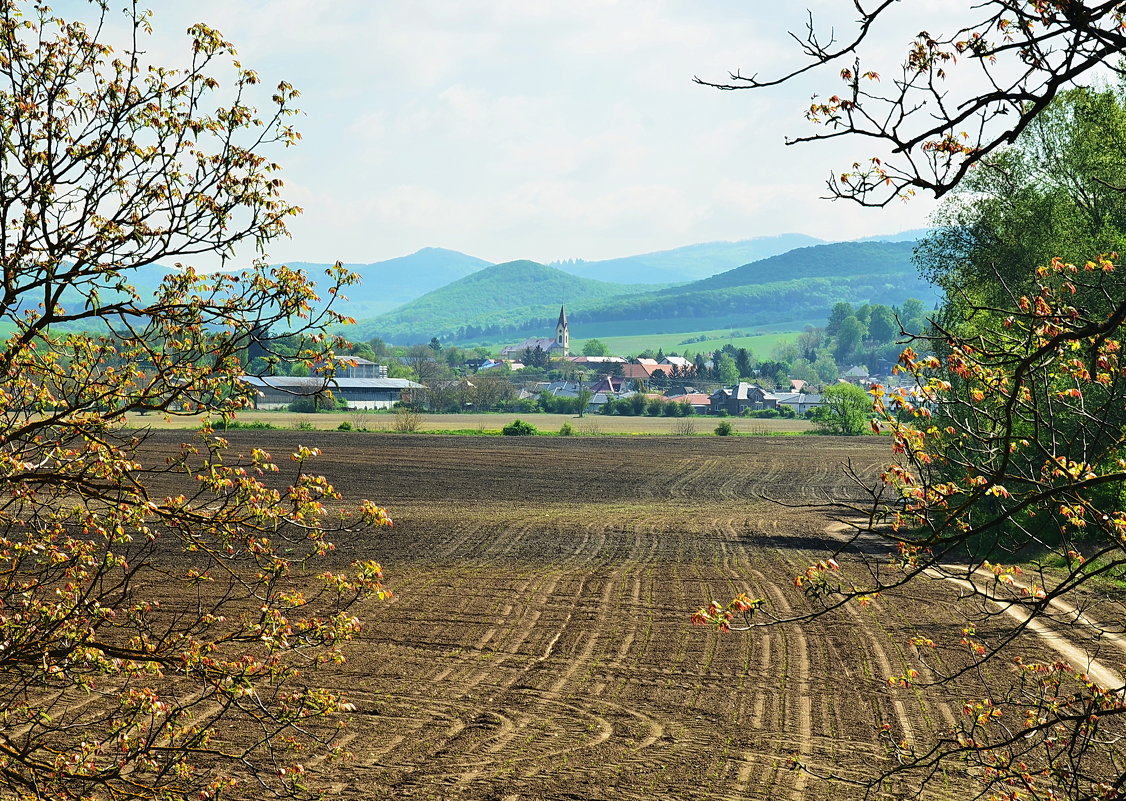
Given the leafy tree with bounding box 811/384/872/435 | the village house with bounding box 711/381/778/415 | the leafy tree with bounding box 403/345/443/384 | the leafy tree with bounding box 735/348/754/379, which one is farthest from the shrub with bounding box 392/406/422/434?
the leafy tree with bounding box 735/348/754/379

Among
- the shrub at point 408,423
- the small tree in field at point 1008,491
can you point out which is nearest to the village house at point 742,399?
the shrub at point 408,423

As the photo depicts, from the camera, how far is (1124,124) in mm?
28281

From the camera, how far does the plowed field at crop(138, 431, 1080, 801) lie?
10766 mm

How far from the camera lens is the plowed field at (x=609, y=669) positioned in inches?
424

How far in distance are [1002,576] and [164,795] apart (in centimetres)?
471

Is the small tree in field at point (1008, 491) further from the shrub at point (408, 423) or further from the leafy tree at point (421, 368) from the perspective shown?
the leafy tree at point (421, 368)

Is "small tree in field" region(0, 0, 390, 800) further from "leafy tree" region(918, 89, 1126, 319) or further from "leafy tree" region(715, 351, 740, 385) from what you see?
"leafy tree" region(715, 351, 740, 385)

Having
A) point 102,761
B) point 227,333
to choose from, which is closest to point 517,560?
point 102,761

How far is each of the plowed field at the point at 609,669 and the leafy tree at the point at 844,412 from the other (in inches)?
1977

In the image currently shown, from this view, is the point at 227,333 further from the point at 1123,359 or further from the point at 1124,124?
the point at 1124,124

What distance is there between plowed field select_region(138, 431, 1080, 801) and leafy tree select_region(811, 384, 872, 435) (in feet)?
165

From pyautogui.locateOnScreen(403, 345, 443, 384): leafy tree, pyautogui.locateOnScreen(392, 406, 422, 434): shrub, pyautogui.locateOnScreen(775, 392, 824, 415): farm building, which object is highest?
pyautogui.locateOnScreen(403, 345, 443, 384): leafy tree

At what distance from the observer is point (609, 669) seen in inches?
575

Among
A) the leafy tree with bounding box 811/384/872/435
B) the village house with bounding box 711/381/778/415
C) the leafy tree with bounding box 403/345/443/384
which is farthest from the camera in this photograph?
the leafy tree with bounding box 403/345/443/384
